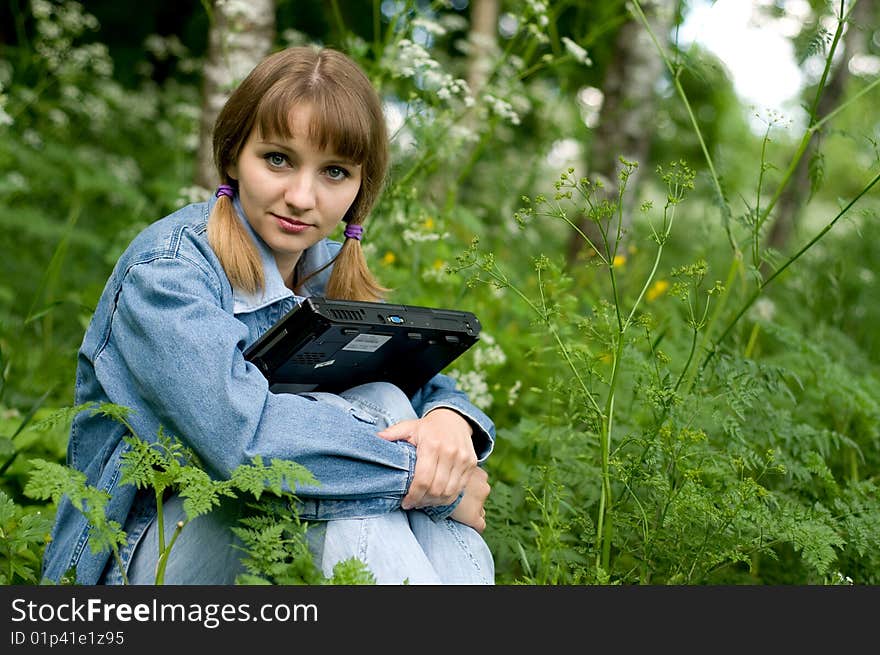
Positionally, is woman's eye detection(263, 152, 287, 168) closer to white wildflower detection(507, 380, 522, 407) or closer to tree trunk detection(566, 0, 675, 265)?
white wildflower detection(507, 380, 522, 407)

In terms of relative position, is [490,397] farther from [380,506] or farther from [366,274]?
[380,506]

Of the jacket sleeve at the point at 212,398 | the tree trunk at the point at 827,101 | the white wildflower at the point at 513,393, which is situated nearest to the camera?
the jacket sleeve at the point at 212,398

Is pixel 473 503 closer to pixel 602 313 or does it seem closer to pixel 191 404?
pixel 602 313

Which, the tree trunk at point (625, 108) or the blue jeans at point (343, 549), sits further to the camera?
the tree trunk at point (625, 108)

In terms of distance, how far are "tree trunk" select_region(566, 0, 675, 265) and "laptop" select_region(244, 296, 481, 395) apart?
326cm

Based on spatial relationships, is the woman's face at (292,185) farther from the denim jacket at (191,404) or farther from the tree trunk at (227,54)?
the tree trunk at (227,54)

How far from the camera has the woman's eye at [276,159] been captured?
2.07 m

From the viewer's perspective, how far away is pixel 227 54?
3875 mm

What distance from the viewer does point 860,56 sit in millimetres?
8320

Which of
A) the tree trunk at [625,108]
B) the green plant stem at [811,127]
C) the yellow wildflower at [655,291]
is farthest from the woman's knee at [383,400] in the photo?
the tree trunk at [625,108]

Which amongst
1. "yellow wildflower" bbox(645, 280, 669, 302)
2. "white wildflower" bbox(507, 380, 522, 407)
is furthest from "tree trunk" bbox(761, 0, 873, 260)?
"white wildflower" bbox(507, 380, 522, 407)

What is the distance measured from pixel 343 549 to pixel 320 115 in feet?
2.96

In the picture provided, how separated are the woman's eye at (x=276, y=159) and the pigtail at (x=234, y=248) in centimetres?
14

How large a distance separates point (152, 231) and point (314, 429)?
0.56 metres
